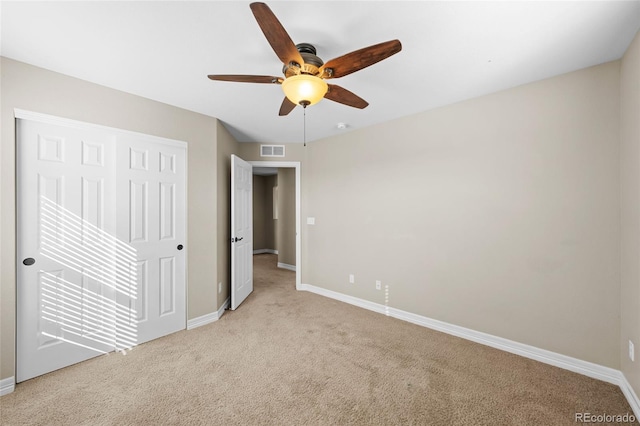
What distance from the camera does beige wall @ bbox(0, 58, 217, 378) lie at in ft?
6.34

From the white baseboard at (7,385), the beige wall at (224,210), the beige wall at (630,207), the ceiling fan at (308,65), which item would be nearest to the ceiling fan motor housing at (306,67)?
the ceiling fan at (308,65)

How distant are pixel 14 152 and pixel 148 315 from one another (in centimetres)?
177

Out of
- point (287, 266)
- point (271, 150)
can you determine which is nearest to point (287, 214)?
point (287, 266)

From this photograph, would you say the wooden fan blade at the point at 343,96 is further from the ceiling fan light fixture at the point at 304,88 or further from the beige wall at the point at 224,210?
the beige wall at the point at 224,210

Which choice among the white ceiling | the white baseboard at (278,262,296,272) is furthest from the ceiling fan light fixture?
the white baseboard at (278,262,296,272)

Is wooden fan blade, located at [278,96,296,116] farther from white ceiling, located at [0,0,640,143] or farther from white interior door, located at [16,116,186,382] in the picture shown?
white interior door, located at [16,116,186,382]

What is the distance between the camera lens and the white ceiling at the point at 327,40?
148 cm

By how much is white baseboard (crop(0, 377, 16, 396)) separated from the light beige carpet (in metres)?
0.05

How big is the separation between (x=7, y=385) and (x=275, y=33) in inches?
121

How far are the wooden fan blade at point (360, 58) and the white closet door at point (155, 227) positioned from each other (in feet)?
6.93

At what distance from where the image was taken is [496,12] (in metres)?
1.50

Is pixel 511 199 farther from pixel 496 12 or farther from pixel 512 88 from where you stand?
pixel 496 12

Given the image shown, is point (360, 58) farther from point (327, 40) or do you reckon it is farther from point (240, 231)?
point (240, 231)

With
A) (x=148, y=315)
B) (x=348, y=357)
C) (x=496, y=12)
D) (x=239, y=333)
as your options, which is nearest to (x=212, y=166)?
(x=148, y=315)
